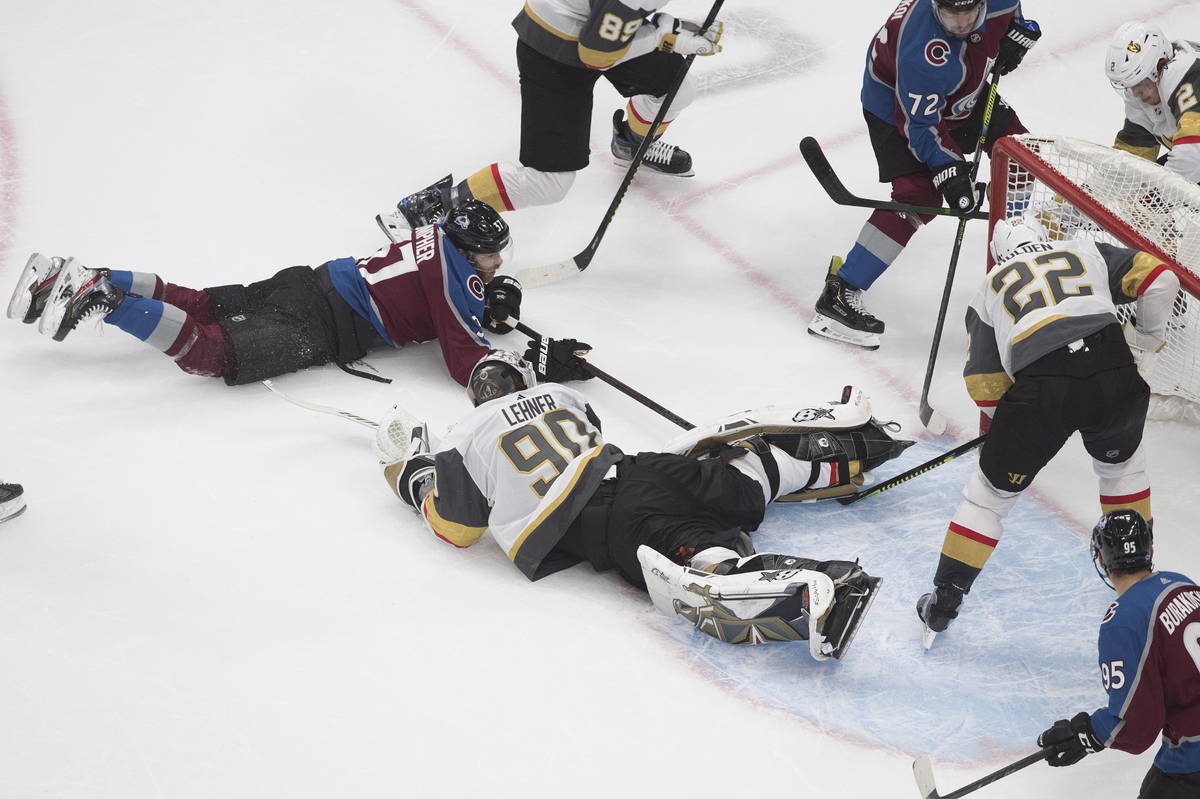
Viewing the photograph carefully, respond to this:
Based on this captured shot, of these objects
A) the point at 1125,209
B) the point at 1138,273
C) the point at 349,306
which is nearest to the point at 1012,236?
the point at 1138,273

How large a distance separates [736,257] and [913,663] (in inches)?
69.7

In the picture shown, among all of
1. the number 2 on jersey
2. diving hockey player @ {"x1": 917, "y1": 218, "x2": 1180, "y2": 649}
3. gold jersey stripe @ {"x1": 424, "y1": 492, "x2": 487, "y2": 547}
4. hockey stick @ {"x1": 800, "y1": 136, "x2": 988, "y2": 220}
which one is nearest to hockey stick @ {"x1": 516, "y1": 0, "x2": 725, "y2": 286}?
hockey stick @ {"x1": 800, "y1": 136, "x2": 988, "y2": 220}

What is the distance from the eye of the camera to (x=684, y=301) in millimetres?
4051

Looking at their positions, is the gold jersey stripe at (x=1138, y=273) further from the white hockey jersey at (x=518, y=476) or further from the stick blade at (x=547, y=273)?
the stick blade at (x=547, y=273)

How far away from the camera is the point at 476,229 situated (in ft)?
11.8

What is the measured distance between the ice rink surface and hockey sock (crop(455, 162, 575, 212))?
0.87ft


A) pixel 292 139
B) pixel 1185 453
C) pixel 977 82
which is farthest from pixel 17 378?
pixel 1185 453

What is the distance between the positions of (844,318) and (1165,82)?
1122mm

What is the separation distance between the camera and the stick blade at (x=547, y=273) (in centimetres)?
405

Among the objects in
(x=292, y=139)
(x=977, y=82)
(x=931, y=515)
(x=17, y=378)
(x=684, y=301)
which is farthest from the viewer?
(x=292, y=139)

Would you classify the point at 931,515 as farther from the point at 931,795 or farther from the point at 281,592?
the point at 281,592

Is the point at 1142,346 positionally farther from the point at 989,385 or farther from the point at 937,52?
the point at 937,52

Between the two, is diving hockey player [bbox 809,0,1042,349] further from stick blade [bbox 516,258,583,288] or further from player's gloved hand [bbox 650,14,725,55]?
stick blade [bbox 516,258,583,288]

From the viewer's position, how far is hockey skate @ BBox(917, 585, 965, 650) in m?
2.80
